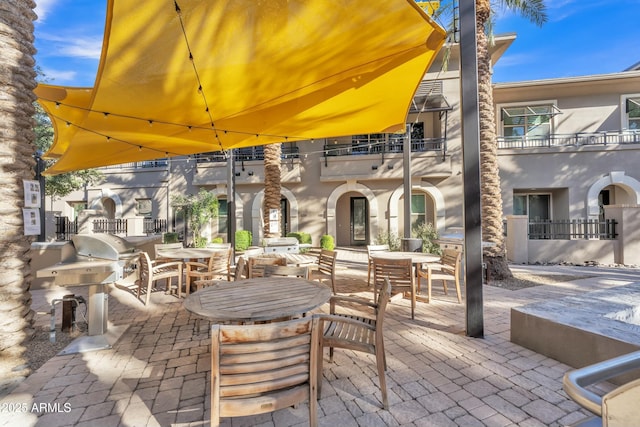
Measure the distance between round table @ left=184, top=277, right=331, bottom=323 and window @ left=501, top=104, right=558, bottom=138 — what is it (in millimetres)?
13646

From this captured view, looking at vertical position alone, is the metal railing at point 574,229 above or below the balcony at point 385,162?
below

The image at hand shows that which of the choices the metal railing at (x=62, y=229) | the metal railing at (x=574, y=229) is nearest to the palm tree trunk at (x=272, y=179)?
the metal railing at (x=574, y=229)

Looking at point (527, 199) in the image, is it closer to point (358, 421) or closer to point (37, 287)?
point (358, 421)

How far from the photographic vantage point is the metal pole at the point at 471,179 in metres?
3.42

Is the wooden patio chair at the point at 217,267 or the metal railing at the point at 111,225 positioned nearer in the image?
the wooden patio chair at the point at 217,267

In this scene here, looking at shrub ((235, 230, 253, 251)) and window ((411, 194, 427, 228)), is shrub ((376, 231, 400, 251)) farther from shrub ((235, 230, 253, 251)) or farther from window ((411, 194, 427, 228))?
shrub ((235, 230, 253, 251))

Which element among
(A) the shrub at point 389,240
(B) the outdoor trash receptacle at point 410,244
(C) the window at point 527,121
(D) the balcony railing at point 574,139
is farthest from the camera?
(C) the window at point 527,121

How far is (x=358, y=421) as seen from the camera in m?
2.05

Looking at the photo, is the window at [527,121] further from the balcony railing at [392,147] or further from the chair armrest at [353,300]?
the chair armrest at [353,300]

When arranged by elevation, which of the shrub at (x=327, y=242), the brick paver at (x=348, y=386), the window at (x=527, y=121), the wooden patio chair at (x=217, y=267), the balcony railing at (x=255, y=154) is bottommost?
the brick paver at (x=348, y=386)

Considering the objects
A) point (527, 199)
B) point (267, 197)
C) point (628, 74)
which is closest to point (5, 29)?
point (267, 197)

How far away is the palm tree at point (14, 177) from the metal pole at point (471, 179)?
15.8 ft

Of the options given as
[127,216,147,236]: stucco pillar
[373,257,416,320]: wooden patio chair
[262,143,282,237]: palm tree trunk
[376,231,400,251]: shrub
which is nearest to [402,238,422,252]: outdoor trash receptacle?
[376,231,400,251]: shrub

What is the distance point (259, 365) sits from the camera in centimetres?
160
